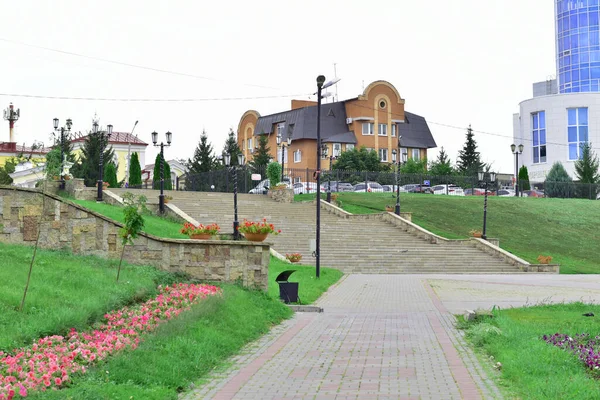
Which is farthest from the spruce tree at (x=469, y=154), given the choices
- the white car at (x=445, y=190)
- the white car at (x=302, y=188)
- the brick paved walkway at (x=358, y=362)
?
the brick paved walkway at (x=358, y=362)

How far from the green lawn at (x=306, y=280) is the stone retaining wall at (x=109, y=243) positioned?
1.29 meters

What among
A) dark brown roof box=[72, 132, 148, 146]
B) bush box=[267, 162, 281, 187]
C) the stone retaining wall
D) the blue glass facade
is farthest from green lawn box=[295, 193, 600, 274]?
dark brown roof box=[72, 132, 148, 146]

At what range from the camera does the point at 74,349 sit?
8820 mm

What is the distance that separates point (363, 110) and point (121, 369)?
76517mm

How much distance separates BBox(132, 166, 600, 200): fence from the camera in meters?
52.5

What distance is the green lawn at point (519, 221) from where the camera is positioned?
3975cm

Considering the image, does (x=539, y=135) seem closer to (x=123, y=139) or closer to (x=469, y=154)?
(x=469, y=154)

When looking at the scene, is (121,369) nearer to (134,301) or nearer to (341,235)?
(134,301)

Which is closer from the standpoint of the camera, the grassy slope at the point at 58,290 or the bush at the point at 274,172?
the grassy slope at the point at 58,290

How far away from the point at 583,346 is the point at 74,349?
639cm

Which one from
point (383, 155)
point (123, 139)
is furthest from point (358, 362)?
point (123, 139)

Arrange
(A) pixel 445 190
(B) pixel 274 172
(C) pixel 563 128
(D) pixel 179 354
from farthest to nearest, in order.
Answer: (C) pixel 563 128 < (A) pixel 445 190 < (B) pixel 274 172 < (D) pixel 179 354

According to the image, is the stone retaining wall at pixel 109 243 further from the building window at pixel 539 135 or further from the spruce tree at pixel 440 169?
the building window at pixel 539 135

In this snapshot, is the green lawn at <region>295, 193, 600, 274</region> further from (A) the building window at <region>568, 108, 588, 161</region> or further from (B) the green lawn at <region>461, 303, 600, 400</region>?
(A) the building window at <region>568, 108, 588, 161</region>
